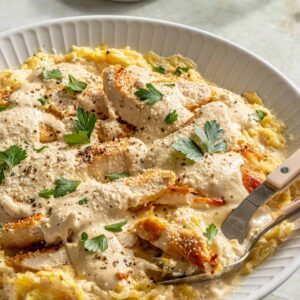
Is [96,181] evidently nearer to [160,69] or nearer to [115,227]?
[115,227]

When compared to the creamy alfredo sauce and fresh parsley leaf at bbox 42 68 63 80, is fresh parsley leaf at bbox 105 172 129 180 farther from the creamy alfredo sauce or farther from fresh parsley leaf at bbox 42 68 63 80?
fresh parsley leaf at bbox 42 68 63 80

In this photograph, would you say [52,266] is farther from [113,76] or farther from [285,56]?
[285,56]

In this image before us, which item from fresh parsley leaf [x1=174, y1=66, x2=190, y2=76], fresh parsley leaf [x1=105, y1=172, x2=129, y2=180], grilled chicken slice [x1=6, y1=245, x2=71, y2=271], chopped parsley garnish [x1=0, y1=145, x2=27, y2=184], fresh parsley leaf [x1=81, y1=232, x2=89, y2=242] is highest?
fresh parsley leaf [x1=174, y1=66, x2=190, y2=76]

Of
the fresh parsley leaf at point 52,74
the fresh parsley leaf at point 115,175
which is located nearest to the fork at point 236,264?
the fresh parsley leaf at point 115,175

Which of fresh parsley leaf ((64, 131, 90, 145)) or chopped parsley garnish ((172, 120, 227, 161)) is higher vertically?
chopped parsley garnish ((172, 120, 227, 161))

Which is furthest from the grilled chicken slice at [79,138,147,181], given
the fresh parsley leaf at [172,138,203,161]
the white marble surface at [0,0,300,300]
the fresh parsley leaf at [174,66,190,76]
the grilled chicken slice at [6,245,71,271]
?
the white marble surface at [0,0,300,300]

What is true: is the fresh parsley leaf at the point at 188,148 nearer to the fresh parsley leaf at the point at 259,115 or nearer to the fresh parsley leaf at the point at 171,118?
the fresh parsley leaf at the point at 171,118
